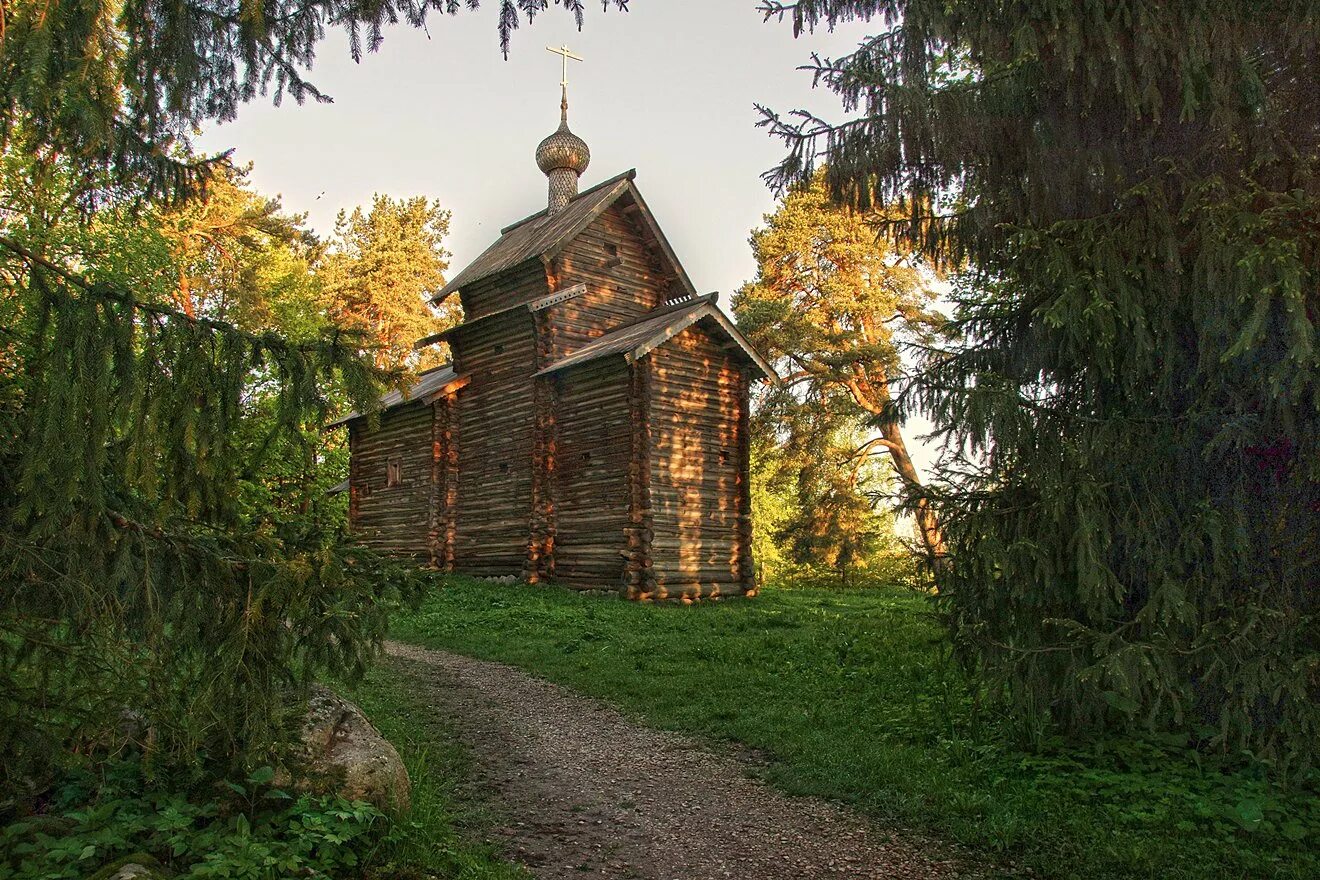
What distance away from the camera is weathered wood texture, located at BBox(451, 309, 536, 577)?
859 inches

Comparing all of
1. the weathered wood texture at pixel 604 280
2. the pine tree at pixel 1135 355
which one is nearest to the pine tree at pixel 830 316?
the weathered wood texture at pixel 604 280

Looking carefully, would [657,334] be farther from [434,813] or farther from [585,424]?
[434,813]

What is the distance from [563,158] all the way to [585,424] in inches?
401

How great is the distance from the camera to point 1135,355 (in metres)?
6.56

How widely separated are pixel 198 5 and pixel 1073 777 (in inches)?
318

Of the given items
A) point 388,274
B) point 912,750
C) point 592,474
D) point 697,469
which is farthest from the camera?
point 388,274

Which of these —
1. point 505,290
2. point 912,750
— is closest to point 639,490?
point 505,290

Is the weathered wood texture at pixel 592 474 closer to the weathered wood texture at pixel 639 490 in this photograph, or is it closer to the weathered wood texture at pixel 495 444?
the weathered wood texture at pixel 639 490

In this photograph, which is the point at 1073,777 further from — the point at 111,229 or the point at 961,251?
the point at 111,229

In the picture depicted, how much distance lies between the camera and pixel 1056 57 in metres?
6.68

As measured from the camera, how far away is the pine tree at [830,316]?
2897 cm

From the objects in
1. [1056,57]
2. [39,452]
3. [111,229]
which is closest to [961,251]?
[1056,57]

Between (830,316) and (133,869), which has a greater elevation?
(830,316)

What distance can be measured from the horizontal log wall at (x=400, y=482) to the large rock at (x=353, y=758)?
18655mm
